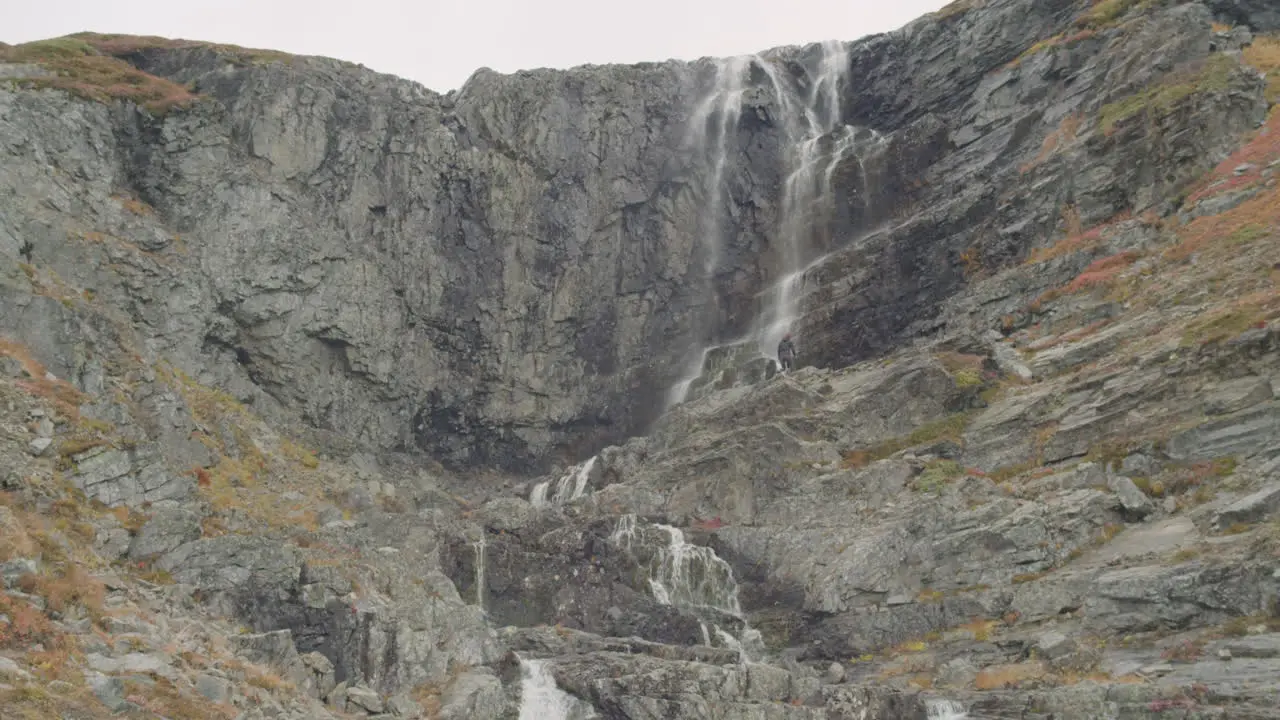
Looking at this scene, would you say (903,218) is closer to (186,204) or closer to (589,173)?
(589,173)

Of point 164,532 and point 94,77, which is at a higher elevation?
point 94,77

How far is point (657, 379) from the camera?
188ft

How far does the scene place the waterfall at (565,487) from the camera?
45.4 metres

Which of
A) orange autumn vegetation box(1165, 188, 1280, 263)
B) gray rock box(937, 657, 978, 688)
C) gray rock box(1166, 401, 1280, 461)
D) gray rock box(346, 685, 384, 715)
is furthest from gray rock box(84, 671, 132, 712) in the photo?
orange autumn vegetation box(1165, 188, 1280, 263)

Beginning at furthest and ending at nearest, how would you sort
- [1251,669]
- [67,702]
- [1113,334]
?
[1113,334]
[1251,669]
[67,702]

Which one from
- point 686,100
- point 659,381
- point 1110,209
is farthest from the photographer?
point 686,100

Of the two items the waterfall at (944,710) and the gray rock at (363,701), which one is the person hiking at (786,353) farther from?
the gray rock at (363,701)

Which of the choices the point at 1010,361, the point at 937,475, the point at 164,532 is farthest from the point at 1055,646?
the point at 164,532

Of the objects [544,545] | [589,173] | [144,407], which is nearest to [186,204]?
[144,407]

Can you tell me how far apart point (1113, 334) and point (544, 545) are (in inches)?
926

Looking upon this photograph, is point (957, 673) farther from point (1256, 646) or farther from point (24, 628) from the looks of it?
point (24, 628)

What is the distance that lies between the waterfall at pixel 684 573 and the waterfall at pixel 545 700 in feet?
26.2

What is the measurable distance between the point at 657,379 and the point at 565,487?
1296 centimetres

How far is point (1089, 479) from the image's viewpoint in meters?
29.5
